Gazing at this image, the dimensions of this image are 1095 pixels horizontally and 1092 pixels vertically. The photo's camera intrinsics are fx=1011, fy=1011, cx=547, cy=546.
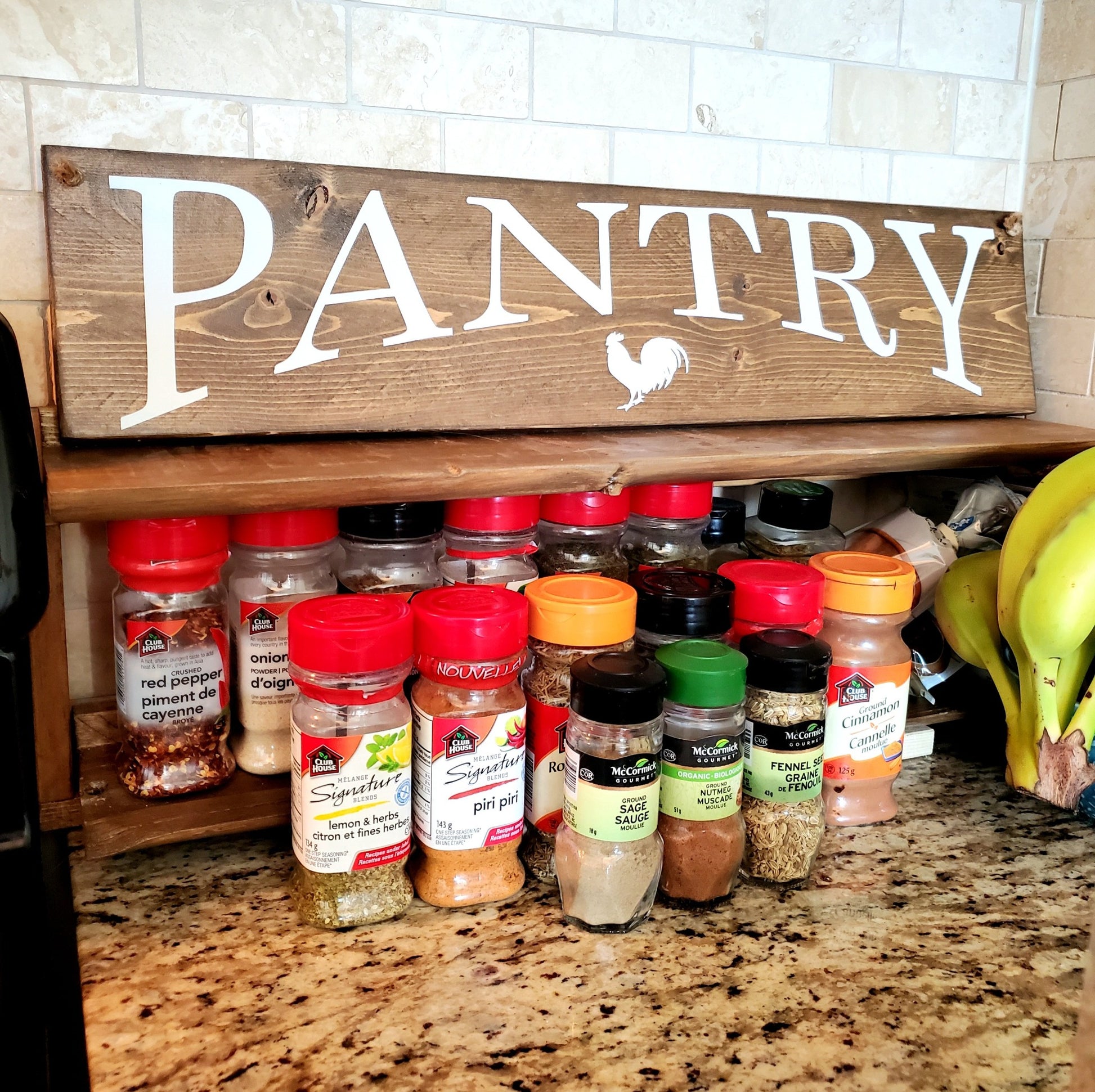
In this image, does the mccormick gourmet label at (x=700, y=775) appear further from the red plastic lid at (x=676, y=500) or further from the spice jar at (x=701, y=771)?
the red plastic lid at (x=676, y=500)

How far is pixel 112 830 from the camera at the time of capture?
0.87m

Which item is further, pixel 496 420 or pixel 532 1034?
pixel 496 420

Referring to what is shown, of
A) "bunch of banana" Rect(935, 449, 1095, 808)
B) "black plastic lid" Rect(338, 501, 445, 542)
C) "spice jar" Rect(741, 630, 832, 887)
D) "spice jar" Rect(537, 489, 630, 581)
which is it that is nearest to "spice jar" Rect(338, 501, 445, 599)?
"black plastic lid" Rect(338, 501, 445, 542)

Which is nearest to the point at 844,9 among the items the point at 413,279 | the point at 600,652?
the point at 413,279

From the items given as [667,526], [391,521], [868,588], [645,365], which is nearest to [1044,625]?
[868,588]

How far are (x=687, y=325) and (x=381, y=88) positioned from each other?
1.36ft

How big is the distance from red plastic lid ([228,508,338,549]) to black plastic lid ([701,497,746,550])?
433 mm

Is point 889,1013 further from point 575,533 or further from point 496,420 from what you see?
point 496,420

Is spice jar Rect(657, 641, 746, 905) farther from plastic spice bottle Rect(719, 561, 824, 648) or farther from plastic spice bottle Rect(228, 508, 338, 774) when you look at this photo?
plastic spice bottle Rect(228, 508, 338, 774)

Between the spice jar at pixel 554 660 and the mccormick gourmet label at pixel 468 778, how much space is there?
0.04 m

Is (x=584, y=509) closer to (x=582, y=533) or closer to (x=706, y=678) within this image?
(x=582, y=533)

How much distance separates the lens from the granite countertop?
680mm

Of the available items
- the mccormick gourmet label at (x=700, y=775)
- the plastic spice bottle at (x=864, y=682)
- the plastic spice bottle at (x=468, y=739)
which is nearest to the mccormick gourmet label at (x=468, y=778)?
the plastic spice bottle at (x=468, y=739)

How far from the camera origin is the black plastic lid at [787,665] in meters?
0.85
